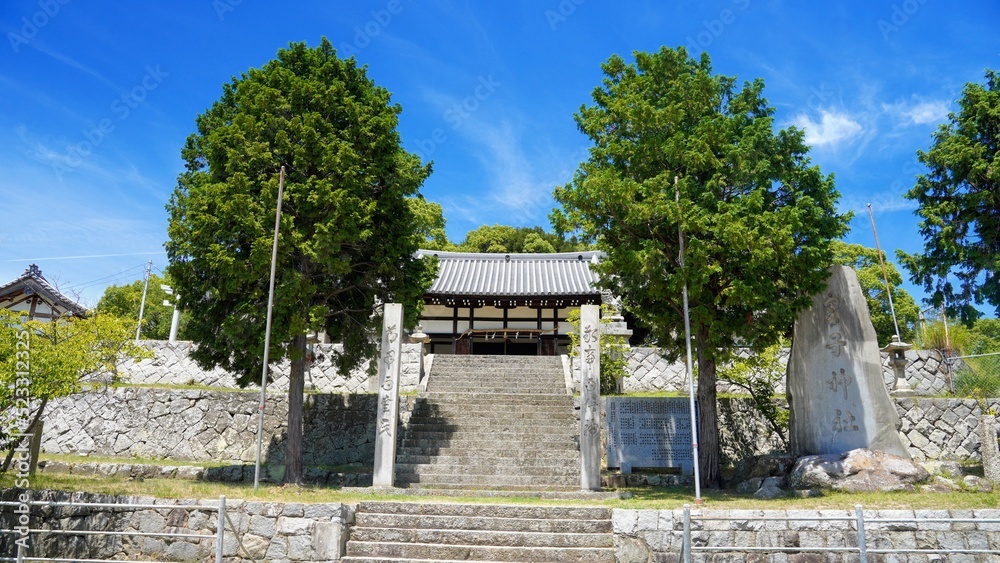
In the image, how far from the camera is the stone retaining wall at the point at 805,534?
7.76 m

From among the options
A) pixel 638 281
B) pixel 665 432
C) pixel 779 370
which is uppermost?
→ pixel 638 281

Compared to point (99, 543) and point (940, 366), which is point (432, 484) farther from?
point (940, 366)

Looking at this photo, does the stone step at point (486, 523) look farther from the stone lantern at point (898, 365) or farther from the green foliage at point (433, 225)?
the green foliage at point (433, 225)

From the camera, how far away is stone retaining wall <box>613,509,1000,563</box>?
7.76m

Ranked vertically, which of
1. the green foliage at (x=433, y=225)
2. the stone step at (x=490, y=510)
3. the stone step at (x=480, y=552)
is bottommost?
the stone step at (x=480, y=552)

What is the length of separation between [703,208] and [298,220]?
7.40m

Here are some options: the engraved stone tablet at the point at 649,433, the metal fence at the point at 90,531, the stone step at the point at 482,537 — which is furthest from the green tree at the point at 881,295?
the metal fence at the point at 90,531

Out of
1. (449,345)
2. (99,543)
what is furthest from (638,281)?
(449,345)

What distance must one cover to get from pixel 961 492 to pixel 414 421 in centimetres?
1003

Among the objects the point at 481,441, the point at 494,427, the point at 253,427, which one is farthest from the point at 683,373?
the point at 253,427

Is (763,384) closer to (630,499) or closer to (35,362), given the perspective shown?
(630,499)

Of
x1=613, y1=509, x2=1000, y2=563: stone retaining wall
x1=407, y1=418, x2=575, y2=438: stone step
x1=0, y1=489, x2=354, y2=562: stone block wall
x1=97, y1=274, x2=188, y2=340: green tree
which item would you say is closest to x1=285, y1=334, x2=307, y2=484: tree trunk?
x1=407, y1=418, x2=575, y2=438: stone step

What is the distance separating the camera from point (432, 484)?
12.2m

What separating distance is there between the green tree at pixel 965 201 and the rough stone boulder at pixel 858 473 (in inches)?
201
